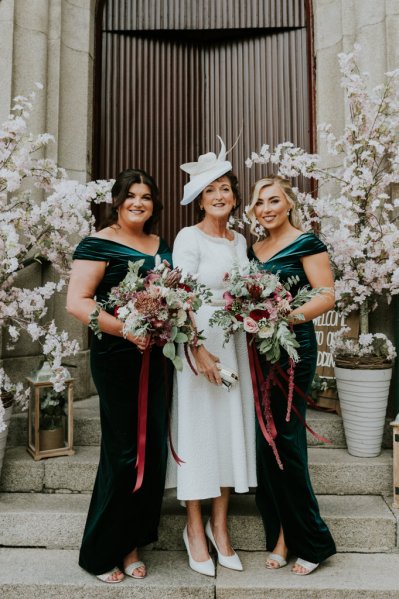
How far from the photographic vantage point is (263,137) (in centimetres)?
485

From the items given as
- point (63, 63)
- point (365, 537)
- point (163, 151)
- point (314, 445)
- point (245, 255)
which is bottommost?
point (365, 537)

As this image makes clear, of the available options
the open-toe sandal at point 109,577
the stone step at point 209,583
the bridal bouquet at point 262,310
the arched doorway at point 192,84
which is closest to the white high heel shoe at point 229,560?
the stone step at point 209,583

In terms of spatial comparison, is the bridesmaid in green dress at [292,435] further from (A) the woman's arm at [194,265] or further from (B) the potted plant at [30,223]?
(B) the potted plant at [30,223]

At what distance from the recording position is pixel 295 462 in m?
2.61

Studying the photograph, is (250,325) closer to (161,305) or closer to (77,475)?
(161,305)

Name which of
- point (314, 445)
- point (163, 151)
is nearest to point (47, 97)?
point (163, 151)

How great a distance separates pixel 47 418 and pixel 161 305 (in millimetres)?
1791

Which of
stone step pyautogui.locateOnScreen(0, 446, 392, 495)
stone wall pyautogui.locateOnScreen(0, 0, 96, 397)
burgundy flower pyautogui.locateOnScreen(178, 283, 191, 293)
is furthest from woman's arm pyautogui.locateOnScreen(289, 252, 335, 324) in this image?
stone wall pyautogui.locateOnScreen(0, 0, 96, 397)

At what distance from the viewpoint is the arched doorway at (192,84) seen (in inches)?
188

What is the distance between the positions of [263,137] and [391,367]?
263 cm

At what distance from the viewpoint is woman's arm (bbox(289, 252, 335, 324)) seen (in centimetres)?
256

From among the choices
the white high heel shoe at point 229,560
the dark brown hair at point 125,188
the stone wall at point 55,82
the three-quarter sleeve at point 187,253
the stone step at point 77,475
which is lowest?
the white high heel shoe at point 229,560

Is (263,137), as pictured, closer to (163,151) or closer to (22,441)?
(163,151)

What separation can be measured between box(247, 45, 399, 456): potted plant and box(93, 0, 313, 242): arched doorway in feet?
3.40
